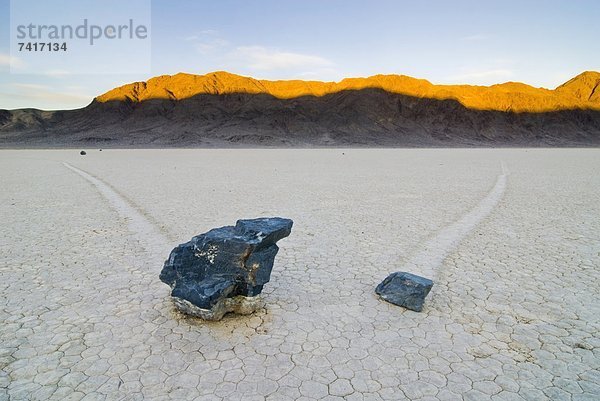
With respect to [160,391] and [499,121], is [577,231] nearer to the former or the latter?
[160,391]

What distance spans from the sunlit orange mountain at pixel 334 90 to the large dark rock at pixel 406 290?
90.2 metres

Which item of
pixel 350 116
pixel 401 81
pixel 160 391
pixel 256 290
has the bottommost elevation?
pixel 160 391

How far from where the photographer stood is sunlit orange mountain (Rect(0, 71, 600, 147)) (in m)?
78.8

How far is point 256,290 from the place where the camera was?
4.25 meters

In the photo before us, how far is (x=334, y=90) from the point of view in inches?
3698

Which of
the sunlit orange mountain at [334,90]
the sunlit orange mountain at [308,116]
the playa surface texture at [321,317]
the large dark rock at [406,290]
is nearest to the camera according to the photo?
the playa surface texture at [321,317]

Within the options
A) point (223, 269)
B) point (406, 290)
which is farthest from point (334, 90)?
point (223, 269)

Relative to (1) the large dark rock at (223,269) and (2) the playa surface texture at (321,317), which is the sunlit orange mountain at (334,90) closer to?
(2) the playa surface texture at (321,317)

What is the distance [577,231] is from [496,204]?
11.5 feet

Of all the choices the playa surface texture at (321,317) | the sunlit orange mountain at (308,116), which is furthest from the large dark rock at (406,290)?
the sunlit orange mountain at (308,116)

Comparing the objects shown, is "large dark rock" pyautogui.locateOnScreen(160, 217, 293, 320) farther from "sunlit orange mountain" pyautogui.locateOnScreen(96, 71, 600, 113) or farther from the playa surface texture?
"sunlit orange mountain" pyautogui.locateOnScreen(96, 71, 600, 113)

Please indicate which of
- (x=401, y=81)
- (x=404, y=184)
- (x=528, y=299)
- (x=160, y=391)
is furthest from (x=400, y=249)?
(x=401, y=81)

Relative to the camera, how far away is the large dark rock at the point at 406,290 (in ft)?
14.6

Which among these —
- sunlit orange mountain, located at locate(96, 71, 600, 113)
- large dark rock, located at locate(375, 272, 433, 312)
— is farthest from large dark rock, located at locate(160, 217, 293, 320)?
sunlit orange mountain, located at locate(96, 71, 600, 113)
